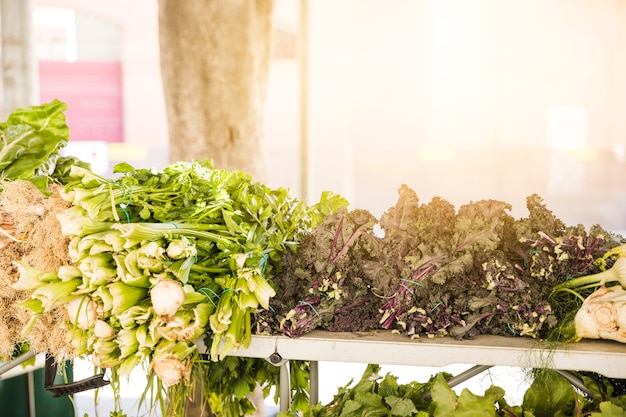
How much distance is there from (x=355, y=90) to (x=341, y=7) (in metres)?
0.81

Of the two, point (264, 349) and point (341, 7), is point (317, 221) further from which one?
point (341, 7)

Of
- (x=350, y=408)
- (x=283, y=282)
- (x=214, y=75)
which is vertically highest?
(x=214, y=75)

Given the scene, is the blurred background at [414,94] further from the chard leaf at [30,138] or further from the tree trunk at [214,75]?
the chard leaf at [30,138]

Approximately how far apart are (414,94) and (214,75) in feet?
8.64

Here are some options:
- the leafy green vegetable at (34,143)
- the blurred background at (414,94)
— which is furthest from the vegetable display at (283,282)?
the blurred background at (414,94)

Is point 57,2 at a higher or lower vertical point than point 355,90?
higher

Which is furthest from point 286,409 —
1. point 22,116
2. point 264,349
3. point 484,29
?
point 484,29

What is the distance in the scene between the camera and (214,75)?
445 cm

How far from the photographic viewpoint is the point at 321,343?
2084 mm

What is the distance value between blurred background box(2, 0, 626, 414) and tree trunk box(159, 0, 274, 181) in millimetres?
1598

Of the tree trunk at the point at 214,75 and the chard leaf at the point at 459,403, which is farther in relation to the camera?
the tree trunk at the point at 214,75

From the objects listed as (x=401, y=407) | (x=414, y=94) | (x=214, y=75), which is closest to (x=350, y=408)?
(x=401, y=407)

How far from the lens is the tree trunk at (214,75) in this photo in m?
4.43

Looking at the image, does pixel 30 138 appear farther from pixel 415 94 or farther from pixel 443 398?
pixel 415 94
